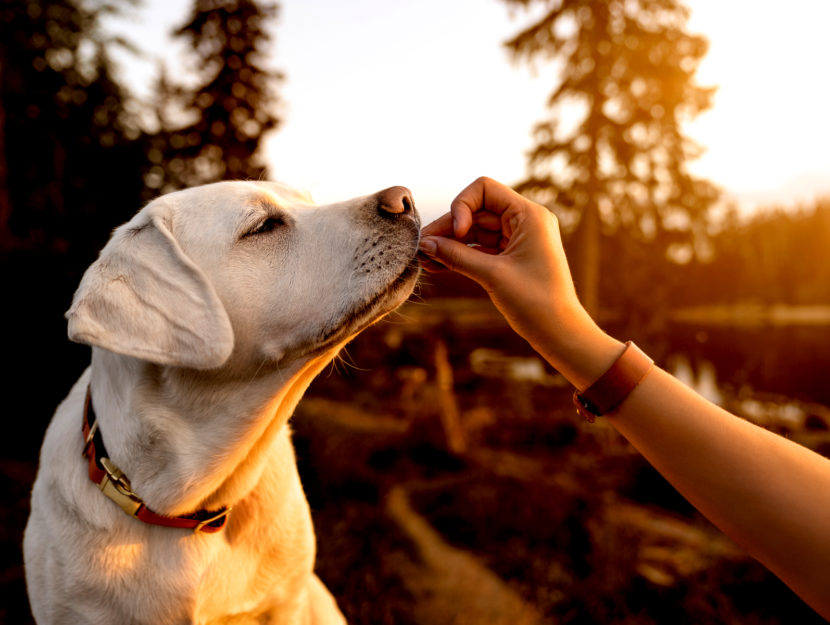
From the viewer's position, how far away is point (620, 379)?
160cm

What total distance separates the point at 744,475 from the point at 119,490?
7.10 feet

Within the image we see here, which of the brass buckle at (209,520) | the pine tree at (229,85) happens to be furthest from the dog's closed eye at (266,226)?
the pine tree at (229,85)

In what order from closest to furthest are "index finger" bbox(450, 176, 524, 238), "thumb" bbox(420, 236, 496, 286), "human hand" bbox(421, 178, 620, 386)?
"human hand" bbox(421, 178, 620, 386) → "thumb" bbox(420, 236, 496, 286) → "index finger" bbox(450, 176, 524, 238)

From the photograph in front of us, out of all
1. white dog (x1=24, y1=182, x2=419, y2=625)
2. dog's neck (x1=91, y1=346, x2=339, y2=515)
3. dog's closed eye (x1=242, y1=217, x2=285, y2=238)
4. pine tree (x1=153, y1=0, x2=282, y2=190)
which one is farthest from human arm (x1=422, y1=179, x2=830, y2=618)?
pine tree (x1=153, y1=0, x2=282, y2=190)

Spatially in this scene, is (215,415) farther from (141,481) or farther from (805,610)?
(805,610)

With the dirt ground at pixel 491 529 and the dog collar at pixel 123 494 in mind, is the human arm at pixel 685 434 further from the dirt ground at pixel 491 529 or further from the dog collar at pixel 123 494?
the dog collar at pixel 123 494

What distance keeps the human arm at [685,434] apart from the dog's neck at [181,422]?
0.90 metres

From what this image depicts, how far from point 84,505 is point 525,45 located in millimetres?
12472

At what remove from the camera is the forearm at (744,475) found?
1.30 meters

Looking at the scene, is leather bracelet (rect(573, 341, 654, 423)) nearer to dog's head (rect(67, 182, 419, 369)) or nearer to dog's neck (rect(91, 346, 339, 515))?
dog's head (rect(67, 182, 419, 369))

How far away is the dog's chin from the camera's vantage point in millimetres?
2188

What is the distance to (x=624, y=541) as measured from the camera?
555 cm

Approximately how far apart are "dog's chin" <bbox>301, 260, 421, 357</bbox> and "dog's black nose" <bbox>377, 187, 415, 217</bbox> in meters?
0.21

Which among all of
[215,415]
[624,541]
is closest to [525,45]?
[624,541]
